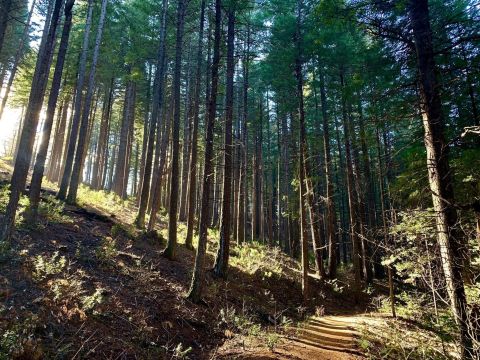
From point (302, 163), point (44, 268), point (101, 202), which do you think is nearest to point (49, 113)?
point (44, 268)

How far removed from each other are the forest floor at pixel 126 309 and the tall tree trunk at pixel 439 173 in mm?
2658

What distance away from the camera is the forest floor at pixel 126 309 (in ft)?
18.0

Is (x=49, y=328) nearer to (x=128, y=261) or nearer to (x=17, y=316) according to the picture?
(x=17, y=316)

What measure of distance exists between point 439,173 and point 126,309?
275 inches

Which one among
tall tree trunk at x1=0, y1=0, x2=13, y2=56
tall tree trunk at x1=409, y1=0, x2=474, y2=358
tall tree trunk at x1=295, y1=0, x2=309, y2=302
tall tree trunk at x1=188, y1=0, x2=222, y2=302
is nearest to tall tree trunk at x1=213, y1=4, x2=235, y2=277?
tall tree trunk at x1=188, y1=0, x2=222, y2=302

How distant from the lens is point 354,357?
6730 mm

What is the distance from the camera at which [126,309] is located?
716 cm

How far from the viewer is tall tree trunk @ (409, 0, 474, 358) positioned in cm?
512

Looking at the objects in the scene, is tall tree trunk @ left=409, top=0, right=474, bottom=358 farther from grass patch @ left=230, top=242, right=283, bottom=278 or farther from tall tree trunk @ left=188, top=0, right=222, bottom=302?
grass patch @ left=230, top=242, right=283, bottom=278

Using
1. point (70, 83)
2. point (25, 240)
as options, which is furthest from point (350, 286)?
point (70, 83)

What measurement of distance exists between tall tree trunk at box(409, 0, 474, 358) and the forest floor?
2.66 meters

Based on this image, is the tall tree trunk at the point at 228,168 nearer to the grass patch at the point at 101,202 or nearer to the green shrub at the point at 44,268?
the green shrub at the point at 44,268

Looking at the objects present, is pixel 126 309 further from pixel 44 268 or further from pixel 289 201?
pixel 289 201

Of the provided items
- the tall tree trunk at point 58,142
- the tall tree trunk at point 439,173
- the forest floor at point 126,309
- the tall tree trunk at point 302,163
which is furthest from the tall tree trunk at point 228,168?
Answer: the tall tree trunk at point 58,142
